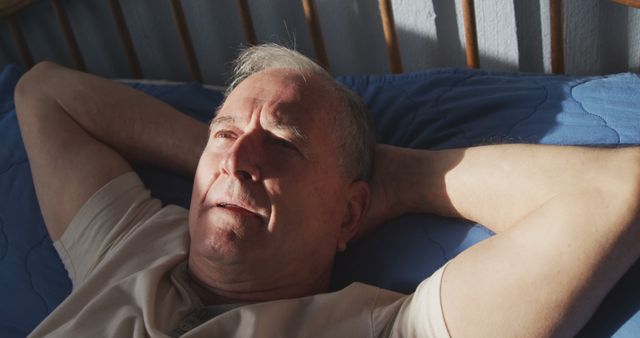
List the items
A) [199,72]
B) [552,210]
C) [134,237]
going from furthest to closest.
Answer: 1. [199,72]
2. [134,237]
3. [552,210]

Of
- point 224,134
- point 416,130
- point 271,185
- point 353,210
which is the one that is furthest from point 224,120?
point 416,130

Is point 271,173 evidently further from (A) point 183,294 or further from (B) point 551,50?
(B) point 551,50

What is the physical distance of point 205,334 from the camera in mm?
966

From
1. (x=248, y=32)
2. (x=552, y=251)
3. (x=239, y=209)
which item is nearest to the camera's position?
(x=552, y=251)

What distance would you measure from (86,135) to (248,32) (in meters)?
0.48

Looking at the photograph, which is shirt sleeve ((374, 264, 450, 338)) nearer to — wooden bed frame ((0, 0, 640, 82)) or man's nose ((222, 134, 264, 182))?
man's nose ((222, 134, 264, 182))

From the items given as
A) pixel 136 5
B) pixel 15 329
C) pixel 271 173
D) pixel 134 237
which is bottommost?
pixel 15 329

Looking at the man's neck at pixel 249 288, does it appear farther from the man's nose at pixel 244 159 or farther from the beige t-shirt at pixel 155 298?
the man's nose at pixel 244 159

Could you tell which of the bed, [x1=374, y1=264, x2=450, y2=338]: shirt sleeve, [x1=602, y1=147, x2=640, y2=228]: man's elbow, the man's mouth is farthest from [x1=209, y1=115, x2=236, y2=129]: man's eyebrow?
[x1=602, y1=147, x2=640, y2=228]: man's elbow

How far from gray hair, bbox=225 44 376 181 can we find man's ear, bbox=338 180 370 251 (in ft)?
0.06

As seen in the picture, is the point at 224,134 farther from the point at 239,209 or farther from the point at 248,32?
the point at 248,32

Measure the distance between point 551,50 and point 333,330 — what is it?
764mm

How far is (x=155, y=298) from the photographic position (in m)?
1.05

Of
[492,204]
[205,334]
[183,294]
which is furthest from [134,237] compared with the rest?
[492,204]
